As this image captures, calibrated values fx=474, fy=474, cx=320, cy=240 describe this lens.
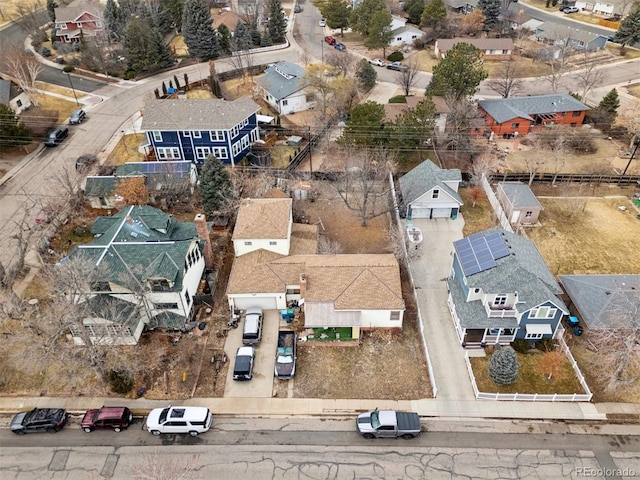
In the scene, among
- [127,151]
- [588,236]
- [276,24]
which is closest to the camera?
[588,236]

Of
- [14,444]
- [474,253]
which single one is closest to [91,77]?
[14,444]

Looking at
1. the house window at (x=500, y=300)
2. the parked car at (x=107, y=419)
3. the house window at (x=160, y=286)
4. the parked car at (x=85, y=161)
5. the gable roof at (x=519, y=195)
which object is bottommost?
the parked car at (x=85, y=161)

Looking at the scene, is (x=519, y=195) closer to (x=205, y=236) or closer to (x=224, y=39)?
(x=205, y=236)

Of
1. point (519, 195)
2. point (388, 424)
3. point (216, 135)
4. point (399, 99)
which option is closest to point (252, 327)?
point (388, 424)

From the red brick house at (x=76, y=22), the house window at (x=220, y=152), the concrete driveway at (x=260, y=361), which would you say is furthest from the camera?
the red brick house at (x=76, y=22)

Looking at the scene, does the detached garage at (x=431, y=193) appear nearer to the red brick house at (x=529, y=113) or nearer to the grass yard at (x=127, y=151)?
the red brick house at (x=529, y=113)

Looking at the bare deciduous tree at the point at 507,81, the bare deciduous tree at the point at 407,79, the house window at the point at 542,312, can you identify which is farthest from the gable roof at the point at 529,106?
the house window at the point at 542,312

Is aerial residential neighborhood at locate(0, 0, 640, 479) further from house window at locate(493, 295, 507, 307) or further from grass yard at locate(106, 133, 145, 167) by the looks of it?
grass yard at locate(106, 133, 145, 167)
